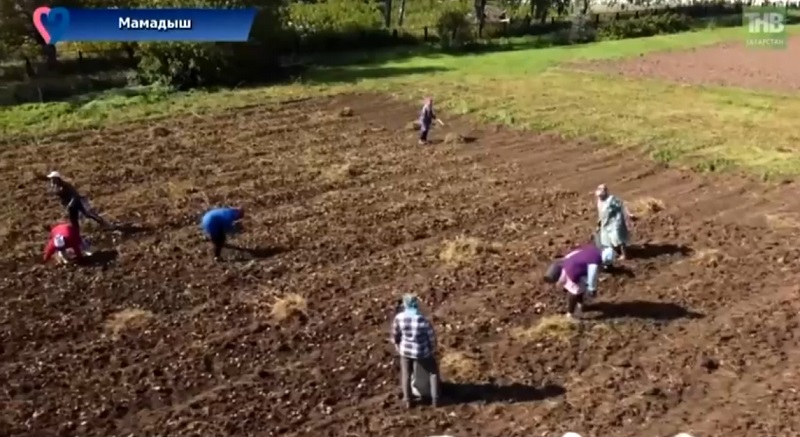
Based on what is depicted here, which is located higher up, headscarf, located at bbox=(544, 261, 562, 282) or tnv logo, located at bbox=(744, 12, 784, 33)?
tnv logo, located at bbox=(744, 12, 784, 33)

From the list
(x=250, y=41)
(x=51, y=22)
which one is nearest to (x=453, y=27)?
(x=250, y=41)

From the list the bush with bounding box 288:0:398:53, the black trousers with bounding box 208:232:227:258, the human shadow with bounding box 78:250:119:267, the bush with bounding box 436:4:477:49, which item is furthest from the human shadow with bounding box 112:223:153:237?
the bush with bounding box 436:4:477:49

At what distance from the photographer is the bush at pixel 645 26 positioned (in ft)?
165

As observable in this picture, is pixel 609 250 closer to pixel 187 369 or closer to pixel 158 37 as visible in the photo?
pixel 187 369

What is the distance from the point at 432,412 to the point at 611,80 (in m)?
26.2

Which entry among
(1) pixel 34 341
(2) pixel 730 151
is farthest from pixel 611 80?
(1) pixel 34 341

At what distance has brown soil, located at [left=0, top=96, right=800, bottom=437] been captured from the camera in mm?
10375

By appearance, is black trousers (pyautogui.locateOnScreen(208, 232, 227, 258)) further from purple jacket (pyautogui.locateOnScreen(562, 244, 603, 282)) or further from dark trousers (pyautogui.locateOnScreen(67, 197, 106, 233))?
purple jacket (pyautogui.locateOnScreen(562, 244, 603, 282))

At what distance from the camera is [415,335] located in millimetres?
9883

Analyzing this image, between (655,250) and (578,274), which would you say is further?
(655,250)

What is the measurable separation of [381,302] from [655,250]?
205 inches

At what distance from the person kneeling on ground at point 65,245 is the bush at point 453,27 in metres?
32.6

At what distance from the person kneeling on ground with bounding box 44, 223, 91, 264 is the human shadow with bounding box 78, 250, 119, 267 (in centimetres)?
9

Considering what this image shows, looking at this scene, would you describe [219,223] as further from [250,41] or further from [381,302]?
[250,41]
